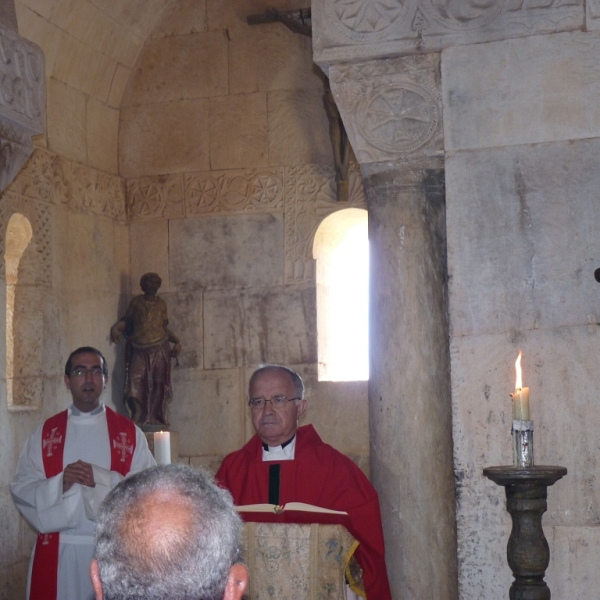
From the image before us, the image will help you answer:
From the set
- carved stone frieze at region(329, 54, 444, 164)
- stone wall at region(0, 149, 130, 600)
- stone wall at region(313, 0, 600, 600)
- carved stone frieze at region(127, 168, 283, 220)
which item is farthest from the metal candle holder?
carved stone frieze at region(127, 168, 283, 220)

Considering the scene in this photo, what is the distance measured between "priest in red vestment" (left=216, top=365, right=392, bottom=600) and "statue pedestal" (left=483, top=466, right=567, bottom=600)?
571 millimetres

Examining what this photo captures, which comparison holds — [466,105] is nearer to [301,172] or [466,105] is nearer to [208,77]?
[301,172]

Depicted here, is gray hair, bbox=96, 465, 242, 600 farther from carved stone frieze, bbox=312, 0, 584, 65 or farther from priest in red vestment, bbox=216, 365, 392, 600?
carved stone frieze, bbox=312, 0, 584, 65

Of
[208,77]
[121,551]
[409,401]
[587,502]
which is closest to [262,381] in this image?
[409,401]

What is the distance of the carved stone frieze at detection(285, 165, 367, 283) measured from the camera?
29.4 feet

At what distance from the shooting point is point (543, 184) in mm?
4105

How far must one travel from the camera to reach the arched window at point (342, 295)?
9016mm

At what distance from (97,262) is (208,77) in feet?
6.48

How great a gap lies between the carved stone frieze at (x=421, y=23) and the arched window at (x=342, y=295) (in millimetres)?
4566

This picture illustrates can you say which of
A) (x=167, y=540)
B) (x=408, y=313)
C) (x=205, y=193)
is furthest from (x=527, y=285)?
(x=205, y=193)

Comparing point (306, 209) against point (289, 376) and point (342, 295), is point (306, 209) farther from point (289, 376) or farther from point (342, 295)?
point (289, 376)

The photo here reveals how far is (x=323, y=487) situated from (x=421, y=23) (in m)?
1.93

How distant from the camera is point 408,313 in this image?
4352mm

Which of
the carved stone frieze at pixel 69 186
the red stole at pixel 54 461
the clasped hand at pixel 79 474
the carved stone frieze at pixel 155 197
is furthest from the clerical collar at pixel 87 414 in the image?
the carved stone frieze at pixel 155 197
